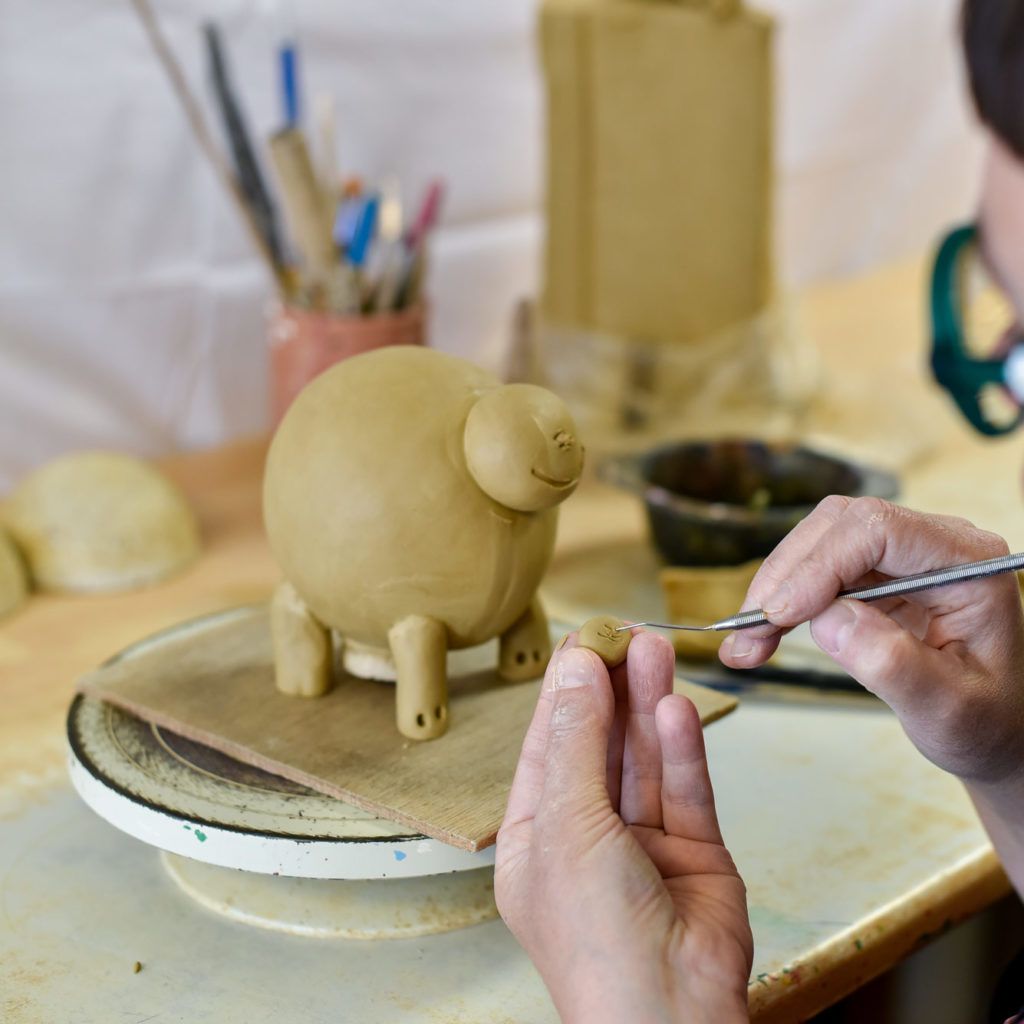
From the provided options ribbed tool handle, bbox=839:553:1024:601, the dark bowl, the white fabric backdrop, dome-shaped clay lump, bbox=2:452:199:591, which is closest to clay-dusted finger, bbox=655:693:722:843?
ribbed tool handle, bbox=839:553:1024:601

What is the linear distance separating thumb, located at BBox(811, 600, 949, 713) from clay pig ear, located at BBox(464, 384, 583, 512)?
16 centimetres

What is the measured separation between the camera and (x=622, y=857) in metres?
0.54

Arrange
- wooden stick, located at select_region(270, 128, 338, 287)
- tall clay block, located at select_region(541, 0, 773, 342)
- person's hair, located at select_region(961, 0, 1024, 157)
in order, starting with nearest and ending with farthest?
person's hair, located at select_region(961, 0, 1024, 157)
wooden stick, located at select_region(270, 128, 338, 287)
tall clay block, located at select_region(541, 0, 773, 342)

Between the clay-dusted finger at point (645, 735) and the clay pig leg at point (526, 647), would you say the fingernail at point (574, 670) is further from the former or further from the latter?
the clay pig leg at point (526, 647)

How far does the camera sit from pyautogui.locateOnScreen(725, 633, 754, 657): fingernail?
0.63 metres

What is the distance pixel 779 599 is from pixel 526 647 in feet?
0.71

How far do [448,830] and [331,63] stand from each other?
3.25 ft

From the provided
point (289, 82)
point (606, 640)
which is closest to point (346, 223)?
point (289, 82)

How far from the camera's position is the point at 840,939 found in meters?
0.69

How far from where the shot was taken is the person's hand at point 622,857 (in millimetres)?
522

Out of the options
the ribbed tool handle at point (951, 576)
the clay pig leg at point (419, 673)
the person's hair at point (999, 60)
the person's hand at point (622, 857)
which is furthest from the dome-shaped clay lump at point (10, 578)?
the person's hair at point (999, 60)

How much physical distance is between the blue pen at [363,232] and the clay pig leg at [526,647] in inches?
20.1

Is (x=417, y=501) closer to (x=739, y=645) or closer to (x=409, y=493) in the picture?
(x=409, y=493)

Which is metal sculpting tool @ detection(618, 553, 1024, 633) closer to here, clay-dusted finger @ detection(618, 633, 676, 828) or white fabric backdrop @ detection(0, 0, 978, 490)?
clay-dusted finger @ detection(618, 633, 676, 828)
